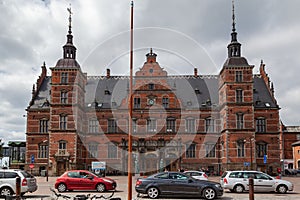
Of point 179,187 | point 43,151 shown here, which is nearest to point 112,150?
point 43,151

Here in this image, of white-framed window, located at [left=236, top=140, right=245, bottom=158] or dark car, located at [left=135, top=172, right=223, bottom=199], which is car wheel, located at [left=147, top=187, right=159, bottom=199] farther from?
white-framed window, located at [left=236, top=140, right=245, bottom=158]

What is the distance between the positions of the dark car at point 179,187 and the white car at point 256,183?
4.39 m

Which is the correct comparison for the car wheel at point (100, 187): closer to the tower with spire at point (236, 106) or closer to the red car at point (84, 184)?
the red car at point (84, 184)

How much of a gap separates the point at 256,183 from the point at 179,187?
20.4 ft

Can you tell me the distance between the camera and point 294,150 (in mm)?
72312

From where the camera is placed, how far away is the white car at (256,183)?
2323cm

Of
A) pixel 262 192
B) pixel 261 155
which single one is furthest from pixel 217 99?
pixel 262 192

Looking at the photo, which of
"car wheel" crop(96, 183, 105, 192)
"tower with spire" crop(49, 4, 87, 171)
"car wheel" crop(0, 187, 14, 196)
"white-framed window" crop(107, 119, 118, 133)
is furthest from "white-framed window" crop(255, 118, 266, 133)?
"car wheel" crop(0, 187, 14, 196)

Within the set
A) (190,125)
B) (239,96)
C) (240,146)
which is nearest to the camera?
(240,146)

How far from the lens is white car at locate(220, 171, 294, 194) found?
23234 mm

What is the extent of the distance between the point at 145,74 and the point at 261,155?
19.7 m

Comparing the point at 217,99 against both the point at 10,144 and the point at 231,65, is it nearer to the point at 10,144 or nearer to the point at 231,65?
the point at 231,65

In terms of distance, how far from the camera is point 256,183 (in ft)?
76.7

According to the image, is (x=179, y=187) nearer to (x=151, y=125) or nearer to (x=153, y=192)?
(x=153, y=192)
